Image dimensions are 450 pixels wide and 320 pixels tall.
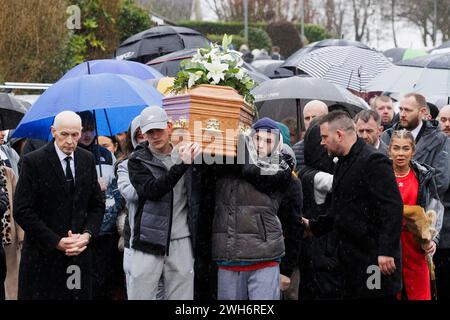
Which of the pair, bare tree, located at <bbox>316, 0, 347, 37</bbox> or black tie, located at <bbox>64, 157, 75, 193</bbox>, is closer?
black tie, located at <bbox>64, 157, 75, 193</bbox>

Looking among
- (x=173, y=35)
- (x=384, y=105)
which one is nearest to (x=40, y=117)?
(x=384, y=105)

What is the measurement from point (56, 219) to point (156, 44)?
10.7 m

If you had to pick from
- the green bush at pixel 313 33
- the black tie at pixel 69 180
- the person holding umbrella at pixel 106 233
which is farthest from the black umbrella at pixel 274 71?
the green bush at pixel 313 33

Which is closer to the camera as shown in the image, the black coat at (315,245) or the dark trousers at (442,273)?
the black coat at (315,245)

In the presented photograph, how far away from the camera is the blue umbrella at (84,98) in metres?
9.48

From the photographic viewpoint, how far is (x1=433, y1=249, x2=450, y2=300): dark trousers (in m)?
10.1

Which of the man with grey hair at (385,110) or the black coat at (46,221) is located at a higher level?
the man with grey hair at (385,110)

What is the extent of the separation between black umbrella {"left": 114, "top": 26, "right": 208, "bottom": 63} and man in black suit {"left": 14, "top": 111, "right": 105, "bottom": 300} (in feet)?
32.6

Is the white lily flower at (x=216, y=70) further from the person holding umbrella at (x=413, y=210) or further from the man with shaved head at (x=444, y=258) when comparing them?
the man with shaved head at (x=444, y=258)

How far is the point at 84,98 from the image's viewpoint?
9531 mm

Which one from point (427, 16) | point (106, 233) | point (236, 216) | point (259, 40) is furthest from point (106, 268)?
point (427, 16)

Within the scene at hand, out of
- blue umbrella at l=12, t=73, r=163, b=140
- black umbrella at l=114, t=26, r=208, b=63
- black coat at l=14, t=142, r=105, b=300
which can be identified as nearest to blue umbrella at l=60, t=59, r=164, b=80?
blue umbrella at l=12, t=73, r=163, b=140

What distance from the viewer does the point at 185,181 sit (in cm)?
812

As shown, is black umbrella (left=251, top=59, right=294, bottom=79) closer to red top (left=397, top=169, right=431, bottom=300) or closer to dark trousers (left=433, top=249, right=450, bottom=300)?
dark trousers (left=433, top=249, right=450, bottom=300)
